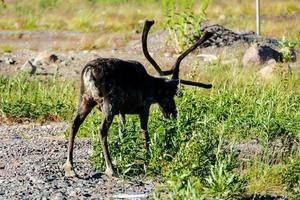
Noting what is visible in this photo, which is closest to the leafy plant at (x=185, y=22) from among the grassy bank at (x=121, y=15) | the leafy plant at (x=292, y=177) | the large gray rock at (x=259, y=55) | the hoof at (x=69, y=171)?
the large gray rock at (x=259, y=55)

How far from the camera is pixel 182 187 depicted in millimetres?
7562

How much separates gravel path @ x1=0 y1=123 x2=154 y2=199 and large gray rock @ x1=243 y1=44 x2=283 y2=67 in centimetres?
895

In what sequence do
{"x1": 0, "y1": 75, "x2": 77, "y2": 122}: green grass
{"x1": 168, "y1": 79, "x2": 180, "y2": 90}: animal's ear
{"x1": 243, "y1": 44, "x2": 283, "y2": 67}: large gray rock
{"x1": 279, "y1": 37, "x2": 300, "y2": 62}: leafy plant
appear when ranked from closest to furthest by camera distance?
{"x1": 168, "y1": 79, "x2": 180, "y2": 90}: animal's ear → {"x1": 0, "y1": 75, "x2": 77, "y2": 122}: green grass → {"x1": 243, "y1": 44, "x2": 283, "y2": 67}: large gray rock → {"x1": 279, "y1": 37, "x2": 300, "y2": 62}: leafy plant

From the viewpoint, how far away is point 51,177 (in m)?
8.82

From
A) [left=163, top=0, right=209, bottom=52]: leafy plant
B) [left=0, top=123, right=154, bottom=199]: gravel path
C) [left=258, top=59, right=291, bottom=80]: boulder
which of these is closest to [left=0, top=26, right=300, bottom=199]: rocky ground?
[left=0, top=123, right=154, bottom=199]: gravel path

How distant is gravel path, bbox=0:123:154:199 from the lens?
8227 mm

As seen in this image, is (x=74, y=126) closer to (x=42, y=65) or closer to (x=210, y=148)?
(x=210, y=148)

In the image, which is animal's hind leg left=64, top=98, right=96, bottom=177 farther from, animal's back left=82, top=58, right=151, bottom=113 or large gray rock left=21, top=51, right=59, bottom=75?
large gray rock left=21, top=51, right=59, bottom=75

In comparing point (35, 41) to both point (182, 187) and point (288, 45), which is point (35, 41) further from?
point (182, 187)

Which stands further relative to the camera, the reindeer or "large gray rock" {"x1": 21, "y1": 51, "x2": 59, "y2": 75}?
"large gray rock" {"x1": 21, "y1": 51, "x2": 59, "y2": 75}

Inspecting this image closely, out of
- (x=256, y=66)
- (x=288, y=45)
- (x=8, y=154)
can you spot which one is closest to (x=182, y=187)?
(x=8, y=154)

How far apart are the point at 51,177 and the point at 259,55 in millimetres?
11675

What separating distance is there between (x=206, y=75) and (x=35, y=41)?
49.0 ft

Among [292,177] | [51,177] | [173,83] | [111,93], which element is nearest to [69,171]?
[51,177]
